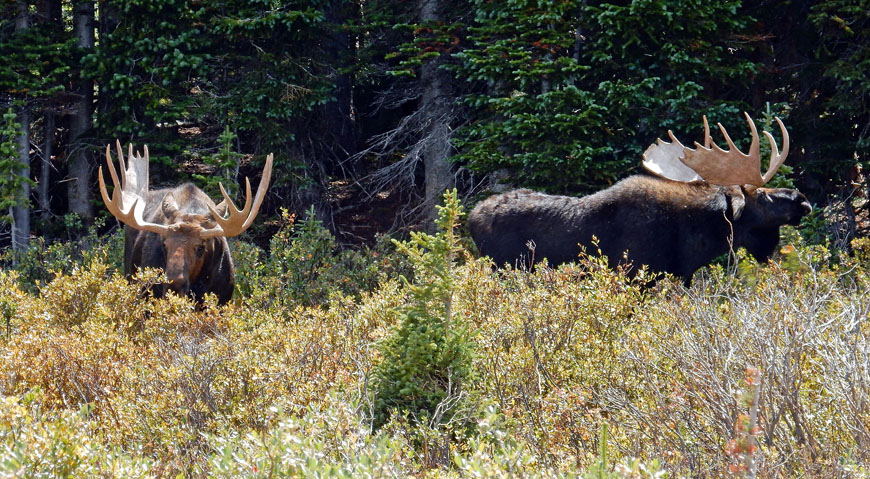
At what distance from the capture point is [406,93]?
14.7 m

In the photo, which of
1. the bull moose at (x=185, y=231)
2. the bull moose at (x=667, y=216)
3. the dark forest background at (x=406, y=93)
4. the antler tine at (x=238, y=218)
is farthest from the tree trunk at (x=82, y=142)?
the bull moose at (x=667, y=216)

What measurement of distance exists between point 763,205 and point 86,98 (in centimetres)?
1123

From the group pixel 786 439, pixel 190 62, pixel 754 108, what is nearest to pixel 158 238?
pixel 190 62

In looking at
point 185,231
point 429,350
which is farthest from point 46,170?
point 429,350

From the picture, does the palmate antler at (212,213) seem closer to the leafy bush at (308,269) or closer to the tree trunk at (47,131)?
the leafy bush at (308,269)

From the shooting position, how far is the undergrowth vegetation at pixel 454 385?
142 inches

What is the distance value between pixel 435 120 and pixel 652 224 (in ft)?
19.1

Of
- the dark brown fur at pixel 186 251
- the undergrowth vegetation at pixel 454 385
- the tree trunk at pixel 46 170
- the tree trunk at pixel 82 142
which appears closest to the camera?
the undergrowth vegetation at pixel 454 385

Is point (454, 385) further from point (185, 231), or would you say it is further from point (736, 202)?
point (736, 202)

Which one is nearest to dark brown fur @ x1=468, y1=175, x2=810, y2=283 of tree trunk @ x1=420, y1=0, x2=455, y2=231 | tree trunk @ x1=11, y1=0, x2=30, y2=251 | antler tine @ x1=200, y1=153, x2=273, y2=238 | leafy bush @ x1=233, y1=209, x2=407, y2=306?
leafy bush @ x1=233, y1=209, x2=407, y2=306

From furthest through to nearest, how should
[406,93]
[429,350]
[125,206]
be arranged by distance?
[406,93]
[125,206]
[429,350]

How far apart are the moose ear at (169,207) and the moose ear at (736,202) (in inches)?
230

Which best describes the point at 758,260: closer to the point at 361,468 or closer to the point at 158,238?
the point at 158,238

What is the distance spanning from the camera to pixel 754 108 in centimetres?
1255
